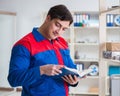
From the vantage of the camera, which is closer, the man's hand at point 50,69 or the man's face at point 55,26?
the man's hand at point 50,69

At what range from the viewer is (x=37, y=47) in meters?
1.56

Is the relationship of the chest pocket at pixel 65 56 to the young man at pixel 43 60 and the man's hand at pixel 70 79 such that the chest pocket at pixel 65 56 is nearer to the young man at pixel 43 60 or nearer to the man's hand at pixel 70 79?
the young man at pixel 43 60

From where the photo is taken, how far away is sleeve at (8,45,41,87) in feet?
4.68

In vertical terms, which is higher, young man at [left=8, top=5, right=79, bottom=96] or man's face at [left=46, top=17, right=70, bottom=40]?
man's face at [left=46, top=17, right=70, bottom=40]

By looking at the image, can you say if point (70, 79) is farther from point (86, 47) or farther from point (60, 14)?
point (86, 47)

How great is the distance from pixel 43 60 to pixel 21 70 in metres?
0.18

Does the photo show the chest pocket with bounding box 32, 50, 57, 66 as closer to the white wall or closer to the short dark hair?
the short dark hair

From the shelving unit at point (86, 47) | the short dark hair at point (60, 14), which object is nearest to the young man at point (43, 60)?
the short dark hair at point (60, 14)

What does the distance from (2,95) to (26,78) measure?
12.9ft

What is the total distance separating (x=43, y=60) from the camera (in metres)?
1.56

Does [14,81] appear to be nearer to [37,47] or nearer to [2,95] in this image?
[37,47]

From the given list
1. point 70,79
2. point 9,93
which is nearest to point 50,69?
point 70,79

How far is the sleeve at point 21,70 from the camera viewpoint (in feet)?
4.68

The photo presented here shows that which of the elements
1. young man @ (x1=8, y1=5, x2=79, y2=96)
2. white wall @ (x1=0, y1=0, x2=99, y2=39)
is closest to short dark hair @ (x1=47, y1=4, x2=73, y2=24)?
young man @ (x1=8, y1=5, x2=79, y2=96)
